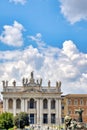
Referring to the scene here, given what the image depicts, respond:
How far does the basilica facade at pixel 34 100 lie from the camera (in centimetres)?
10269

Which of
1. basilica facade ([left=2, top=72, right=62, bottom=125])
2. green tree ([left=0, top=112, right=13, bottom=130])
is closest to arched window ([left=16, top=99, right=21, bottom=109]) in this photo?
basilica facade ([left=2, top=72, right=62, bottom=125])

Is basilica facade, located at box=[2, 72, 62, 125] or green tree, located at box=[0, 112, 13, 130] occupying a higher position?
basilica facade, located at box=[2, 72, 62, 125]

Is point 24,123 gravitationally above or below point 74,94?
below

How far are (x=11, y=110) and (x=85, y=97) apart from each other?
56.8ft

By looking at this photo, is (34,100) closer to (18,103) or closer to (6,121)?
(18,103)

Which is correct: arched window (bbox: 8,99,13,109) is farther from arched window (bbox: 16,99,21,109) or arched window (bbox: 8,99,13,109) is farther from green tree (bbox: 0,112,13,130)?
green tree (bbox: 0,112,13,130)

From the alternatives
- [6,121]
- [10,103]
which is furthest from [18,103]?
[6,121]

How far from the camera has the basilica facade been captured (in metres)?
103

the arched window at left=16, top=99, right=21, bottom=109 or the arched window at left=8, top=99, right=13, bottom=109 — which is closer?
the arched window at left=8, top=99, right=13, bottom=109

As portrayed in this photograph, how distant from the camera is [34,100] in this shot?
339 feet

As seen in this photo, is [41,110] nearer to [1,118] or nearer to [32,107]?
[32,107]

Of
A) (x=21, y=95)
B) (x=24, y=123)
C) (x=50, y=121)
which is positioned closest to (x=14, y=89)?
(x=21, y=95)

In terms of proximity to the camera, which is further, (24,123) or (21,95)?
(21,95)

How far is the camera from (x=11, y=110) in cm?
10306
